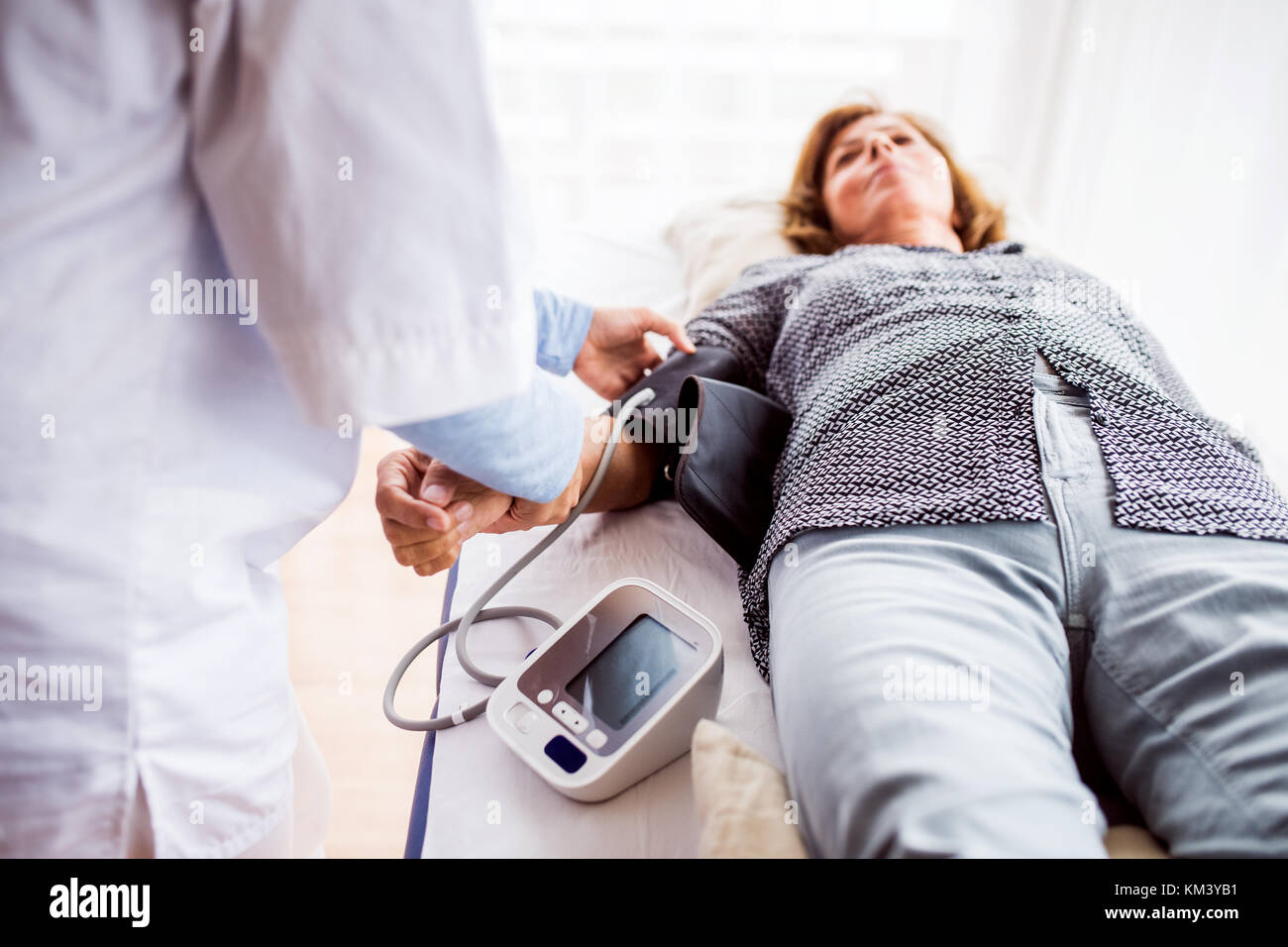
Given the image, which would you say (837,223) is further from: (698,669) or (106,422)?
(106,422)

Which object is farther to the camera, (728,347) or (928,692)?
(728,347)

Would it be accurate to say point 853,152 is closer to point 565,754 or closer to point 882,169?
point 882,169

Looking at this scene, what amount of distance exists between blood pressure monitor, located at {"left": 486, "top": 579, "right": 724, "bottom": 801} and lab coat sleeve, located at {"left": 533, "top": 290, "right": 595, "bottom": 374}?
1.07 ft

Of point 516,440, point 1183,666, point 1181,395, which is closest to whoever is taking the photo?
point 516,440

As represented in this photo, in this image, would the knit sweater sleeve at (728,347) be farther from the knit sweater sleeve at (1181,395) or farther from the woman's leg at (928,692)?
the knit sweater sleeve at (1181,395)

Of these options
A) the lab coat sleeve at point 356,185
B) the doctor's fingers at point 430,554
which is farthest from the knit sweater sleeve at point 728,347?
the lab coat sleeve at point 356,185

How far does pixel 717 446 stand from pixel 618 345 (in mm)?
249

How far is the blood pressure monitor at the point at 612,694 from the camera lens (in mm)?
743

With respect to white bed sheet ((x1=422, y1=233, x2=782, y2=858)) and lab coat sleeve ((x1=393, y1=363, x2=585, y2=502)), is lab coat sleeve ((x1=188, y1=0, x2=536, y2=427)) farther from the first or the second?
white bed sheet ((x1=422, y1=233, x2=782, y2=858))

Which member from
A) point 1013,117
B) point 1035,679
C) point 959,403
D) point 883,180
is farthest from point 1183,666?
point 1013,117

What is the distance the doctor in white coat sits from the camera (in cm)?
41

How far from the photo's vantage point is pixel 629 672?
0.79 metres

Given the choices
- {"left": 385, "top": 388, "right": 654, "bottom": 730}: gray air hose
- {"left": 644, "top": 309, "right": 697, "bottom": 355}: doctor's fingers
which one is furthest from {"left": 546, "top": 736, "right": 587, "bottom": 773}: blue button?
{"left": 644, "top": 309, "right": 697, "bottom": 355}: doctor's fingers

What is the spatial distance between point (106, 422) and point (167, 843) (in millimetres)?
334
